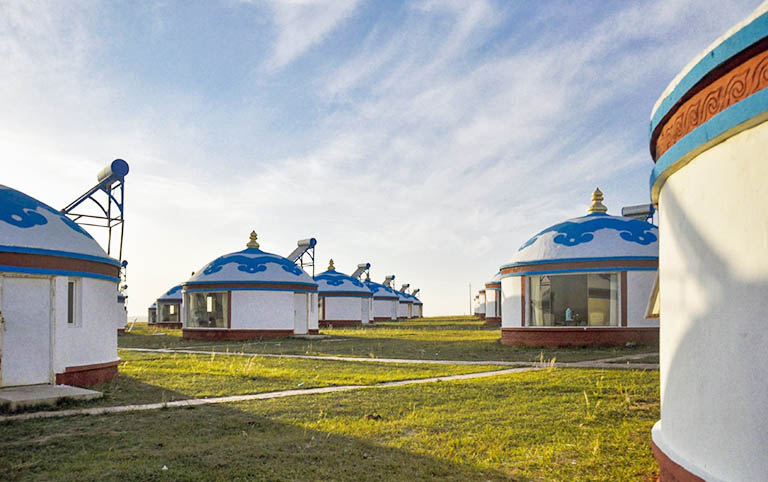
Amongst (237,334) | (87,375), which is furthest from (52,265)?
(237,334)

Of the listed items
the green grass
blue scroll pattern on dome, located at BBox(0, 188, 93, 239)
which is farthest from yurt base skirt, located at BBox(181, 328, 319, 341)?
blue scroll pattern on dome, located at BBox(0, 188, 93, 239)

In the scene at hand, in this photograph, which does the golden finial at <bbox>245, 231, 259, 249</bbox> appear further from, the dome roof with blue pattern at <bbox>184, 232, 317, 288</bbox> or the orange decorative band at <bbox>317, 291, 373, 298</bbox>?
the orange decorative band at <bbox>317, 291, 373, 298</bbox>

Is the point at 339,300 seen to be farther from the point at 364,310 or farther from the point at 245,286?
the point at 245,286

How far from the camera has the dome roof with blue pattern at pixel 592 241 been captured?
20516mm

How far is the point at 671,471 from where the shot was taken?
15.6ft

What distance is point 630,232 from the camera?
21266 mm

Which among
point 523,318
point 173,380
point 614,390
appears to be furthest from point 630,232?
point 173,380

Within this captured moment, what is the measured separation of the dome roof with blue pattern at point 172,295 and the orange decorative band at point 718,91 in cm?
4978

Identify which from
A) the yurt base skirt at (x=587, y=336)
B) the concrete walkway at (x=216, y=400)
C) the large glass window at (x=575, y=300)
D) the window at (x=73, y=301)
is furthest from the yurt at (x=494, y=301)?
the window at (x=73, y=301)

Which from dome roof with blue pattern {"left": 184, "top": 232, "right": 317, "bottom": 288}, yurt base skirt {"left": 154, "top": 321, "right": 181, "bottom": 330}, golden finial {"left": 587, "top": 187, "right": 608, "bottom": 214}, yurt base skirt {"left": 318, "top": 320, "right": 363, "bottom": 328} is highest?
golden finial {"left": 587, "top": 187, "right": 608, "bottom": 214}

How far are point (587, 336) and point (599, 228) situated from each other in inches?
157

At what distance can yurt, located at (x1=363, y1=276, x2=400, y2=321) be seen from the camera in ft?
207

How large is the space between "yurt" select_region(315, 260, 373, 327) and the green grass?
27503mm

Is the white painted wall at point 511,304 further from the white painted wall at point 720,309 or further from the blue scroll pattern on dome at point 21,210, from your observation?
the white painted wall at point 720,309
